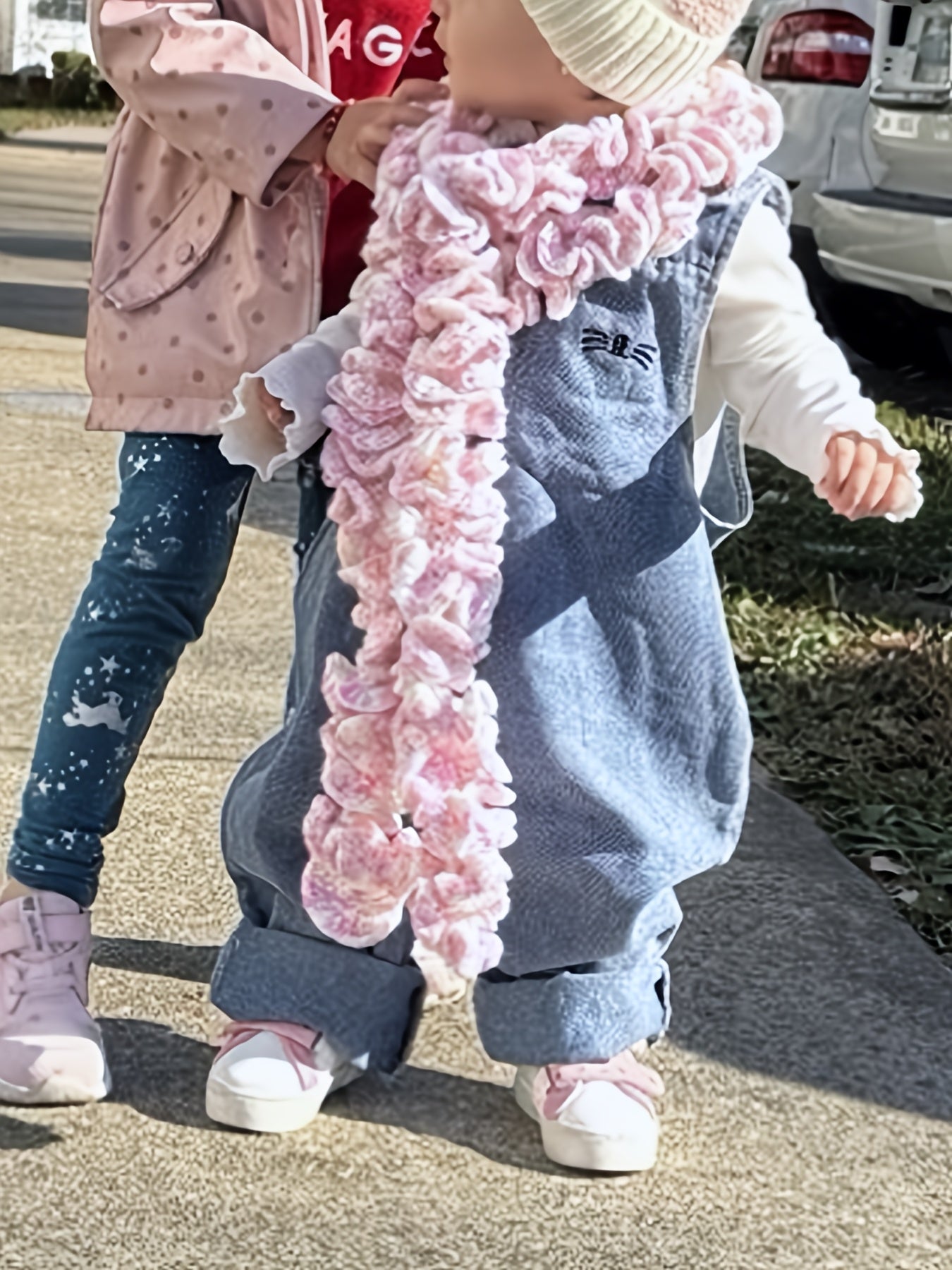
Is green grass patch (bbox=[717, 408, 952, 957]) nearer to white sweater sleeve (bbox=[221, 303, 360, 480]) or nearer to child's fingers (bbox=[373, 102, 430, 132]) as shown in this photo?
white sweater sleeve (bbox=[221, 303, 360, 480])

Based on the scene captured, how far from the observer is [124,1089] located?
104 inches

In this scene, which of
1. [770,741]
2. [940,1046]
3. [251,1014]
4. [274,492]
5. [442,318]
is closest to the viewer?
[442,318]

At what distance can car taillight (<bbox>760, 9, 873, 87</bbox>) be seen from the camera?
7.52 metres

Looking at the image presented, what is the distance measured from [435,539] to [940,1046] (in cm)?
109

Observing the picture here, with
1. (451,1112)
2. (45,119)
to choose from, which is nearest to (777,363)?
(451,1112)

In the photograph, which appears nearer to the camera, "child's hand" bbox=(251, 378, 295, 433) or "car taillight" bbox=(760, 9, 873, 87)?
"child's hand" bbox=(251, 378, 295, 433)

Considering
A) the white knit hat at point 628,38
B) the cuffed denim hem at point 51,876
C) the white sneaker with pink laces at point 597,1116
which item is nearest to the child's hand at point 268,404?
the white knit hat at point 628,38

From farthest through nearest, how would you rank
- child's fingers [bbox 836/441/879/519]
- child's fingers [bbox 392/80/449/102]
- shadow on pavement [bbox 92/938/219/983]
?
shadow on pavement [bbox 92/938/219/983], child's fingers [bbox 392/80/449/102], child's fingers [bbox 836/441/879/519]

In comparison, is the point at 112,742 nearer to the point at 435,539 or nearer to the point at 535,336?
the point at 435,539

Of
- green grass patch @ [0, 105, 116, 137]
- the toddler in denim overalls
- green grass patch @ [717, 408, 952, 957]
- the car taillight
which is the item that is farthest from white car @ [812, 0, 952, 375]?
green grass patch @ [0, 105, 116, 137]

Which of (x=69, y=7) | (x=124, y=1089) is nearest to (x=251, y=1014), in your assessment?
(x=124, y=1089)

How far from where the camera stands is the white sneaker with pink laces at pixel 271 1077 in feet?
8.36

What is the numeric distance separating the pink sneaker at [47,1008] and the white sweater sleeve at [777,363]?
1059 mm

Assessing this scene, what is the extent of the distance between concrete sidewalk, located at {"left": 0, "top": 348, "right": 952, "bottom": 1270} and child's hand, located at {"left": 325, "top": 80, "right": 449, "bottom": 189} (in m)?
1.12
